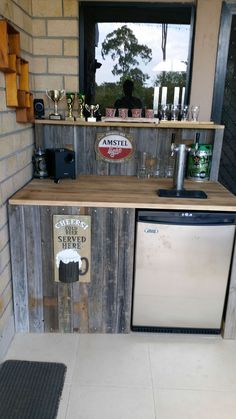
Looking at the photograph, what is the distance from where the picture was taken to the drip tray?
207cm

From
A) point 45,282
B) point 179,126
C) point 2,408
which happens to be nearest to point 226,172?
point 179,126

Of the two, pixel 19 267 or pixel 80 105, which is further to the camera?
pixel 80 105

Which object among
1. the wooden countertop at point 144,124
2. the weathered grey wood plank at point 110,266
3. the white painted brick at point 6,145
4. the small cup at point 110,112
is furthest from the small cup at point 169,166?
the white painted brick at point 6,145

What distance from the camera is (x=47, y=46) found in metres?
2.49

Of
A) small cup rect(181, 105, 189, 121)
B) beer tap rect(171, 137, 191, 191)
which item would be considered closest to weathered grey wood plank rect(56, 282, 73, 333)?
beer tap rect(171, 137, 191, 191)

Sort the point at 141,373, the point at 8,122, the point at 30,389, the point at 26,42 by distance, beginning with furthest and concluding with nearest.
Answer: the point at 26,42
the point at 8,122
the point at 141,373
the point at 30,389

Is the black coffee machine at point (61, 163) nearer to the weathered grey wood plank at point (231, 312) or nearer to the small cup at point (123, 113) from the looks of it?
the small cup at point (123, 113)

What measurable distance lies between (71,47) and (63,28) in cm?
14

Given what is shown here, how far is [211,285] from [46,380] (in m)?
1.08

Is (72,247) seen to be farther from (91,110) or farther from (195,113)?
(195,113)

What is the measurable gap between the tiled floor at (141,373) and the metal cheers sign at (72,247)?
42cm

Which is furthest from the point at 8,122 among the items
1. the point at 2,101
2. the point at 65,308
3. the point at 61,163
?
the point at 65,308

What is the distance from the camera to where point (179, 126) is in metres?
2.48

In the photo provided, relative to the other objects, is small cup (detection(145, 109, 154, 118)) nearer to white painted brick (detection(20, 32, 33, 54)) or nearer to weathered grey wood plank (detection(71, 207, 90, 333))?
white painted brick (detection(20, 32, 33, 54))
